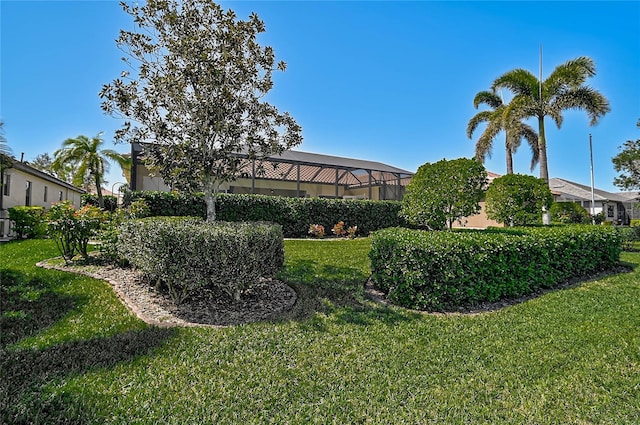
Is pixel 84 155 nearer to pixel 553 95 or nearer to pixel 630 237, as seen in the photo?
pixel 553 95

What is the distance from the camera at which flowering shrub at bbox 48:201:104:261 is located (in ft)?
23.1

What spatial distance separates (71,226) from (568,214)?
25355mm

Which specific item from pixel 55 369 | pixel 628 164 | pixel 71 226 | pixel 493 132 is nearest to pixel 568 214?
pixel 628 164

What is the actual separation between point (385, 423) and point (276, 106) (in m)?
6.08

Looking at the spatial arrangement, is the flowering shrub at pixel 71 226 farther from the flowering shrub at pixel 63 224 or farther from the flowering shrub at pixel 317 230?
the flowering shrub at pixel 317 230

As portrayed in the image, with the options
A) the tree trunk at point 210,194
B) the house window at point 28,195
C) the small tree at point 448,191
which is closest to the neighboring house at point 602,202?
the small tree at point 448,191

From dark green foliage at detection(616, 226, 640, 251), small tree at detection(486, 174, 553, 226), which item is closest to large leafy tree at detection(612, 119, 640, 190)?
dark green foliage at detection(616, 226, 640, 251)

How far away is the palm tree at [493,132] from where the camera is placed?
18812 mm

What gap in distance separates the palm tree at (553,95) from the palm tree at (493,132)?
5.16 ft

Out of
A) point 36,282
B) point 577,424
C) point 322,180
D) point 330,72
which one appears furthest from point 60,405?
point 322,180

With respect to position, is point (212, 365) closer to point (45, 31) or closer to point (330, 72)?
point (45, 31)

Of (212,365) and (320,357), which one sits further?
(320,357)

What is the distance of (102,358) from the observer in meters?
3.28

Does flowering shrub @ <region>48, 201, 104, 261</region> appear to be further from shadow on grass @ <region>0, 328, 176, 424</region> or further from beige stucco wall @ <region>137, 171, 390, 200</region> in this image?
beige stucco wall @ <region>137, 171, 390, 200</region>
